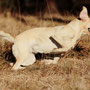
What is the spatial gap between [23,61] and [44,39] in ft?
1.67

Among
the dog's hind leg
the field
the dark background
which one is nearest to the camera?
the field

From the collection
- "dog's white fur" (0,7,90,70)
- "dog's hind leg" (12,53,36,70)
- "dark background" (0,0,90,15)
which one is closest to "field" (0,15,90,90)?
"dog's hind leg" (12,53,36,70)

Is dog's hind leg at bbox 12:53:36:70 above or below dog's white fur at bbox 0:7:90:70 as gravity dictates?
below

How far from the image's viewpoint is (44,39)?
453 cm

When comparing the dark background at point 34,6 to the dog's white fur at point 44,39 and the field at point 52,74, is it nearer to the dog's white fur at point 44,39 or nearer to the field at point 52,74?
the field at point 52,74

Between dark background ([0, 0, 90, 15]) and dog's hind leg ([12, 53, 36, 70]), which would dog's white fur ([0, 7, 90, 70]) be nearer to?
dog's hind leg ([12, 53, 36, 70])

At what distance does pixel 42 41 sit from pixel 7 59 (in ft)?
3.09

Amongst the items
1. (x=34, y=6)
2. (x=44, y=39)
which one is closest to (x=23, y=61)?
(x=44, y=39)

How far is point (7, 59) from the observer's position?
508cm

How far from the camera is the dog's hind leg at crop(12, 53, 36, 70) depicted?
4375 millimetres

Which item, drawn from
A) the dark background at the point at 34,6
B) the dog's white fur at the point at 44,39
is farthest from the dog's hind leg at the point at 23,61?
Answer: the dark background at the point at 34,6

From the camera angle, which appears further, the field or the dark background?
the dark background

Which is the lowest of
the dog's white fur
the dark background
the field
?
the dark background

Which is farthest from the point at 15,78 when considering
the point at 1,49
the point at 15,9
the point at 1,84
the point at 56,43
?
the point at 15,9
